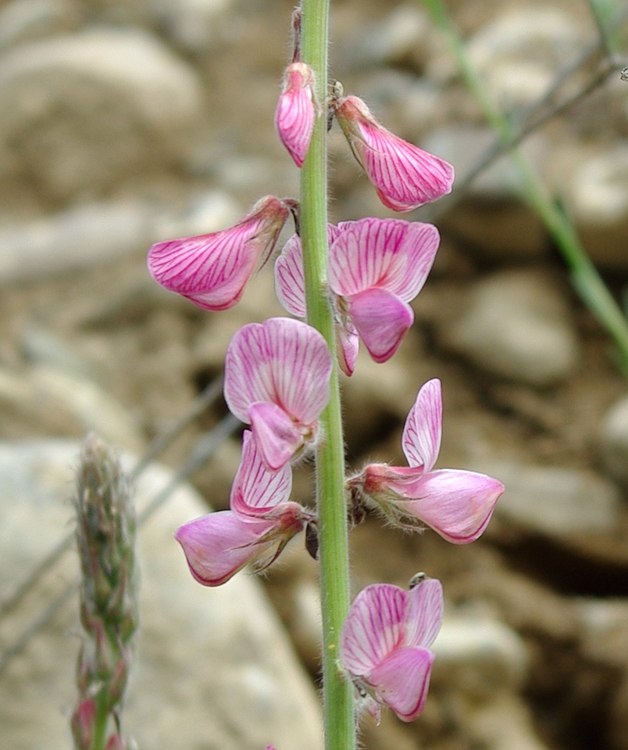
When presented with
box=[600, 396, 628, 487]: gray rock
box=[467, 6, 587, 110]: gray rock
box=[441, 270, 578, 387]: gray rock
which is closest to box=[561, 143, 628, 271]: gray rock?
box=[441, 270, 578, 387]: gray rock

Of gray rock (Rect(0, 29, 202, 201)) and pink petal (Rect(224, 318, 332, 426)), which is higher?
gray rock (Rect(0, 29, 202, 201))

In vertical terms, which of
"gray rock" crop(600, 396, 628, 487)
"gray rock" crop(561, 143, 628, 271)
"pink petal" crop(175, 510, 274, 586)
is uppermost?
"gray rock" crop(561, 143, 628, 271)

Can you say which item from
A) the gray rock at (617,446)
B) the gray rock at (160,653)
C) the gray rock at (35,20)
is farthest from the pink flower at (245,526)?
the gray rock at (35,20)

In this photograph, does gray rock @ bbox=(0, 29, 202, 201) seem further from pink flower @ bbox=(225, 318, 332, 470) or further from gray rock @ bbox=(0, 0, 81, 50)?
pink flower @ bbox=(225, 318, 332, 470)

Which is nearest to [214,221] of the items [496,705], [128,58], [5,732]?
[128,58]

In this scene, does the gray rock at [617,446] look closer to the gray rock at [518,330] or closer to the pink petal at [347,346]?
the gray rock at [518,330]
